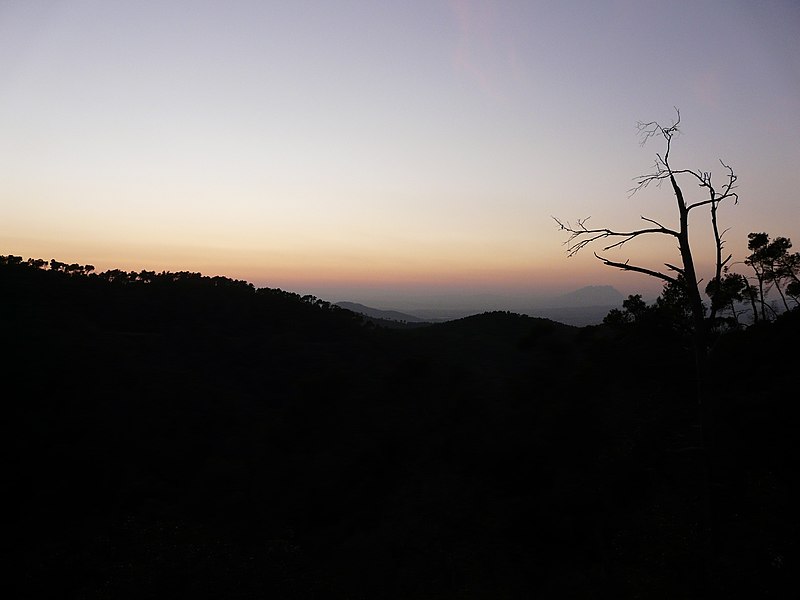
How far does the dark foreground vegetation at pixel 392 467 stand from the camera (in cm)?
1347

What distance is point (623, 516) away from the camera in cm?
1502

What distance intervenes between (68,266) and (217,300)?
1680 cm

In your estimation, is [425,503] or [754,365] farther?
[754,365]

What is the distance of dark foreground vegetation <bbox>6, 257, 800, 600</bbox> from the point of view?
13.5 meters

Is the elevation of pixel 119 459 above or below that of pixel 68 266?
below

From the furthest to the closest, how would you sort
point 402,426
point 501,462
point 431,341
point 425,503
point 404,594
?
point 431,341 → point 402,426 → point 501,462 → point 425,503 → point 404,594

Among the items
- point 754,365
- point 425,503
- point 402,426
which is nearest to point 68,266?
point 402,426

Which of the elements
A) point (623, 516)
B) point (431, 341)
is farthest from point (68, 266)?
point (623, 516)

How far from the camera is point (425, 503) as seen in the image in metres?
18.5

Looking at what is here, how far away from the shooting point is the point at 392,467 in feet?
70.3

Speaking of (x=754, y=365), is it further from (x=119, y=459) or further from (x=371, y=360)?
(x=119, y=459)

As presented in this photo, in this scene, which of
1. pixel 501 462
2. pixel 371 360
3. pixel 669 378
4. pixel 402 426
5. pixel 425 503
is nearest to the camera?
pixel 425 503

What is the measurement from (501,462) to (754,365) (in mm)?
12691

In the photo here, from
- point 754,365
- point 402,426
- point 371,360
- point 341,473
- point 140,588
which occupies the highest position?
point 754,365
